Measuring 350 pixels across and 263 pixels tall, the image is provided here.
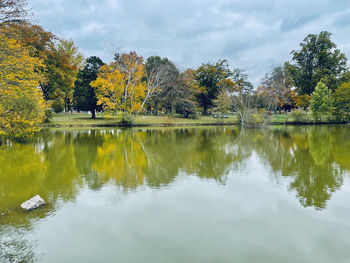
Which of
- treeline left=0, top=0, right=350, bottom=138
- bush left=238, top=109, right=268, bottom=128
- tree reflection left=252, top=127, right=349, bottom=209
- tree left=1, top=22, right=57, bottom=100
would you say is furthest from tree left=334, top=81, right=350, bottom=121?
tree left=1, top=22, right=57, bottom=100

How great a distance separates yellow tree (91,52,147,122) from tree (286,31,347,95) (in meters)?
42.0

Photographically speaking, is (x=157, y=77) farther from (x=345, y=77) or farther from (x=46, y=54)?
(x=345, y=77)

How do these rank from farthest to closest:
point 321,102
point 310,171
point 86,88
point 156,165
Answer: point 321,102 < point 86,88 < point 156,165 < point 310,171

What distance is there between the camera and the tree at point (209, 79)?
65438 mm

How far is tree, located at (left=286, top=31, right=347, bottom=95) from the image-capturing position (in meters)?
62.4

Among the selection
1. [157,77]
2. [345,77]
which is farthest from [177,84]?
[345,77]

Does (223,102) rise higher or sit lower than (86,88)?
lower

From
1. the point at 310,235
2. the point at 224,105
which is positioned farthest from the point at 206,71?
the point at 310,235

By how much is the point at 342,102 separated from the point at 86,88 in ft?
177

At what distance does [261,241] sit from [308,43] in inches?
2802

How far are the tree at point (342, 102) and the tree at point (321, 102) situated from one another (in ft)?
7.01

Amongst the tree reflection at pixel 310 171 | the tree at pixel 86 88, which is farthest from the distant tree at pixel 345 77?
the tree at pixel 86 88

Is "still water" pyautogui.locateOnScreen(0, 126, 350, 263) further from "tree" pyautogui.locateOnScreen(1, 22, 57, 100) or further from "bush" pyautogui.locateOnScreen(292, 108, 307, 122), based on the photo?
"bush" pyautogui.locateOnScreen(292, 108, 307, 122)

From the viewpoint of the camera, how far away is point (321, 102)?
54531mm
